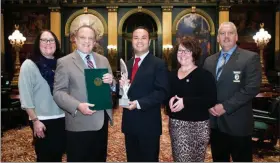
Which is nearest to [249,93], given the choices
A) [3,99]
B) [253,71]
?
[253,71]

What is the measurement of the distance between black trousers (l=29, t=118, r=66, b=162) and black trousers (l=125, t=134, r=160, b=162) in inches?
31.8

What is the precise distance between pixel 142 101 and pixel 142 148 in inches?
20.1

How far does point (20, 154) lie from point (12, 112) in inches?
110

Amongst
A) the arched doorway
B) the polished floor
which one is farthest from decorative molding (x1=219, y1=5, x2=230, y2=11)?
the polished floor

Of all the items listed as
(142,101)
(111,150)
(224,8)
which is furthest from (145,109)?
(224,8)

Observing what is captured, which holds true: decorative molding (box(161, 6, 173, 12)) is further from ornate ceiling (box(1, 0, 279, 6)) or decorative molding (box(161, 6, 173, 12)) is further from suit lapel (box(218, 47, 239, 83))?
suit lapel (box(218, 47, 239, 83))

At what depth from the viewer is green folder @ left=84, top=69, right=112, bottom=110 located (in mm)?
2732

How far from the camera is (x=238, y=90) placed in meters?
3.27

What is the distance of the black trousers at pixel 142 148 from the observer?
2951mm

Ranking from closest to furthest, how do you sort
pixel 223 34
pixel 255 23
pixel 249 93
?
pixel 249 93
pixel 223 34
pixel 255 23

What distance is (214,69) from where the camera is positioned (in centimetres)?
344

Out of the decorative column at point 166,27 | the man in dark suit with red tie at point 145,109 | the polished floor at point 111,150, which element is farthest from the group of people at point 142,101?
the decorative column at point 166,27

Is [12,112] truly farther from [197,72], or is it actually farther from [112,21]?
[112,21]

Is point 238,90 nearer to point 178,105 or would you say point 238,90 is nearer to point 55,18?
point 178,105
